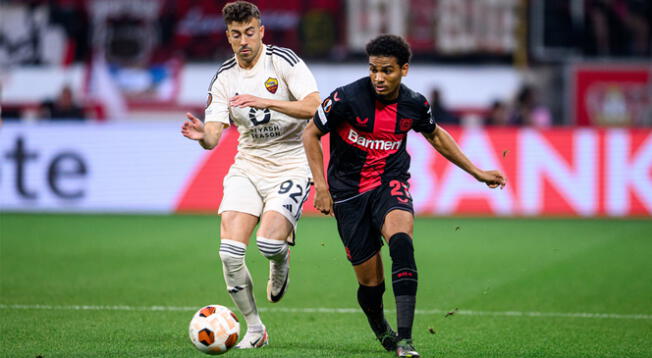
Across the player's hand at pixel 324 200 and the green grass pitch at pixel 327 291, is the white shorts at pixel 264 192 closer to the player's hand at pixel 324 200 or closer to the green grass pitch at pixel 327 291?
the player's hand at pixel 324 200

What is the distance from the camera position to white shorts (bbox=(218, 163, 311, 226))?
23.8 feet

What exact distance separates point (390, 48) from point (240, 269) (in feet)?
6.25

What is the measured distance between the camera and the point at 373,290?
22.1 ft

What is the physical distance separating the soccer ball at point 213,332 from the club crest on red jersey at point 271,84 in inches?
68.9

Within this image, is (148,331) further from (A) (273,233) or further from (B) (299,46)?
(B) (299,46)

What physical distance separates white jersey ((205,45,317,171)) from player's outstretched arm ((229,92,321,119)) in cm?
11

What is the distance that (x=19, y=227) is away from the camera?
15016mm

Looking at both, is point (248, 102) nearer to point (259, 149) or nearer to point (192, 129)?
point (192, 129)

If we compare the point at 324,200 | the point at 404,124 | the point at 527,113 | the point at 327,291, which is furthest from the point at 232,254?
the point at 527,113

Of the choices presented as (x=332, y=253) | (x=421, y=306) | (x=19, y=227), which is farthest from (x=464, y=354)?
(x=19, y=227)

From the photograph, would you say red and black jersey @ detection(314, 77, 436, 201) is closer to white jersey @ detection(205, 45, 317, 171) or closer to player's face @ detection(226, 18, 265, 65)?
white jersey @ detection(205, 45, 317, 171)

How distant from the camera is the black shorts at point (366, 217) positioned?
661 cm

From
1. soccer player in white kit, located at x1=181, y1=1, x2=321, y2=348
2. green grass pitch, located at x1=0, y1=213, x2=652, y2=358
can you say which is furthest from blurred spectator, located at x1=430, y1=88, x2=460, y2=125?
soccer player in white kit, located at x1=181, y1=1, x2=321, y2=348

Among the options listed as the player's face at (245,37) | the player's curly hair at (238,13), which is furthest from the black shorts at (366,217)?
the player's curly hair at (238,13)
